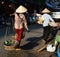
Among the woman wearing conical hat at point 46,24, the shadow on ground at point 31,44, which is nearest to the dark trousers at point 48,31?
the woman wearing conical hat at point 46,24

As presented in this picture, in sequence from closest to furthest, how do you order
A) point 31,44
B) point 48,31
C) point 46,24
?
point 46,24, point 48,31, point 31,44

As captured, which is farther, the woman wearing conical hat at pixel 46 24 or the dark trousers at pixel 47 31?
the dark trousers at pixel 47 31

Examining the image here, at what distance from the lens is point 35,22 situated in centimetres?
2303

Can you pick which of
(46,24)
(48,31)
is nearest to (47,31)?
(48,31)

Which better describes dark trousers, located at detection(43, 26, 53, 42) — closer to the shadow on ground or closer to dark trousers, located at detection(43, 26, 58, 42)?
dark trousers, located at detection(43, 26, 58, 42)

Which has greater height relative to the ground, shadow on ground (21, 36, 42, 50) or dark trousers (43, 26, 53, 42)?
dark trousers (43, 26, 53, 42)

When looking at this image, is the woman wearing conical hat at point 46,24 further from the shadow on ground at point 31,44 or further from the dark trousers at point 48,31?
the shadow on ground at point 31,44

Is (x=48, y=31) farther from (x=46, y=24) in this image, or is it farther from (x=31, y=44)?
(x=31, y=44)

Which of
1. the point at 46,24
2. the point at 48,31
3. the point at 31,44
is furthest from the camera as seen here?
the point at 31,44

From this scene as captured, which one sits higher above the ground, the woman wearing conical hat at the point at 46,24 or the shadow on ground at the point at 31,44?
the woman wearing conical hat at the point at 46,24

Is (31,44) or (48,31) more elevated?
(48,31)

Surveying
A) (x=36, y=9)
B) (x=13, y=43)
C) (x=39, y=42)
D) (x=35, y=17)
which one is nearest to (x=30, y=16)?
(x=35, y=17)

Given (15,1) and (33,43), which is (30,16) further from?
(33,43)

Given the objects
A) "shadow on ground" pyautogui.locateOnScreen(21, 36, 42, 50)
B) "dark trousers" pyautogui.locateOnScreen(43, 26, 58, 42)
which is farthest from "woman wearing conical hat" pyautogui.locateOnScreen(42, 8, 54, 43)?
"shadow on ground" pyautogui.locateOnScreen(21, 36, 42, 50)
